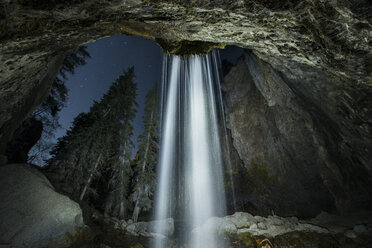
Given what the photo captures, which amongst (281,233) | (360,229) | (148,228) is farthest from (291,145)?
(148,228)

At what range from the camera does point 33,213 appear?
8.24m

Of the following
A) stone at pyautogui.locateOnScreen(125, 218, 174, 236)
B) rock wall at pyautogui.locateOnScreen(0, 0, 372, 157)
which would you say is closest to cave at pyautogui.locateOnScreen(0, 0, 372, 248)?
rock wall at pyautogui.locateOnScreen(0, 0, 372, 157)

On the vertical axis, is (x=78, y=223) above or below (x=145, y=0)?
below

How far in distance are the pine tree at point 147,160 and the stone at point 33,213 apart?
8964mm

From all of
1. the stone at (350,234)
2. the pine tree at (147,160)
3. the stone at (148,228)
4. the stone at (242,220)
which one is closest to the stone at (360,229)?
the stone at (350,234)

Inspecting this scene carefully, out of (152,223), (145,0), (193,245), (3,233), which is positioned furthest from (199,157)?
(145,0)

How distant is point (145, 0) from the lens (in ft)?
15.0

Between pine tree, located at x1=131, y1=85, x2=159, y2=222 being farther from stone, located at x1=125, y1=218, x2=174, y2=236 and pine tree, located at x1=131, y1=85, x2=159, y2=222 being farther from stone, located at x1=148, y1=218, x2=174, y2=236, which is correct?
stone, located at x1=148, y1=218, x2=174, y2=236

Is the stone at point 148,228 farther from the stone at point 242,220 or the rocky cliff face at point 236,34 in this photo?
the rocky cliff face at point 236,34

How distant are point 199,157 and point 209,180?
16.9ft

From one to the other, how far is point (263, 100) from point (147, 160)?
51.3 ft

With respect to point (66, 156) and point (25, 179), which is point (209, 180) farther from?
point (25, 179)

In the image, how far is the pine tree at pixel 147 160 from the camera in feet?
59.4

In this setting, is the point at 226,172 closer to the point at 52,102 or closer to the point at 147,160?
the point at 147,160
